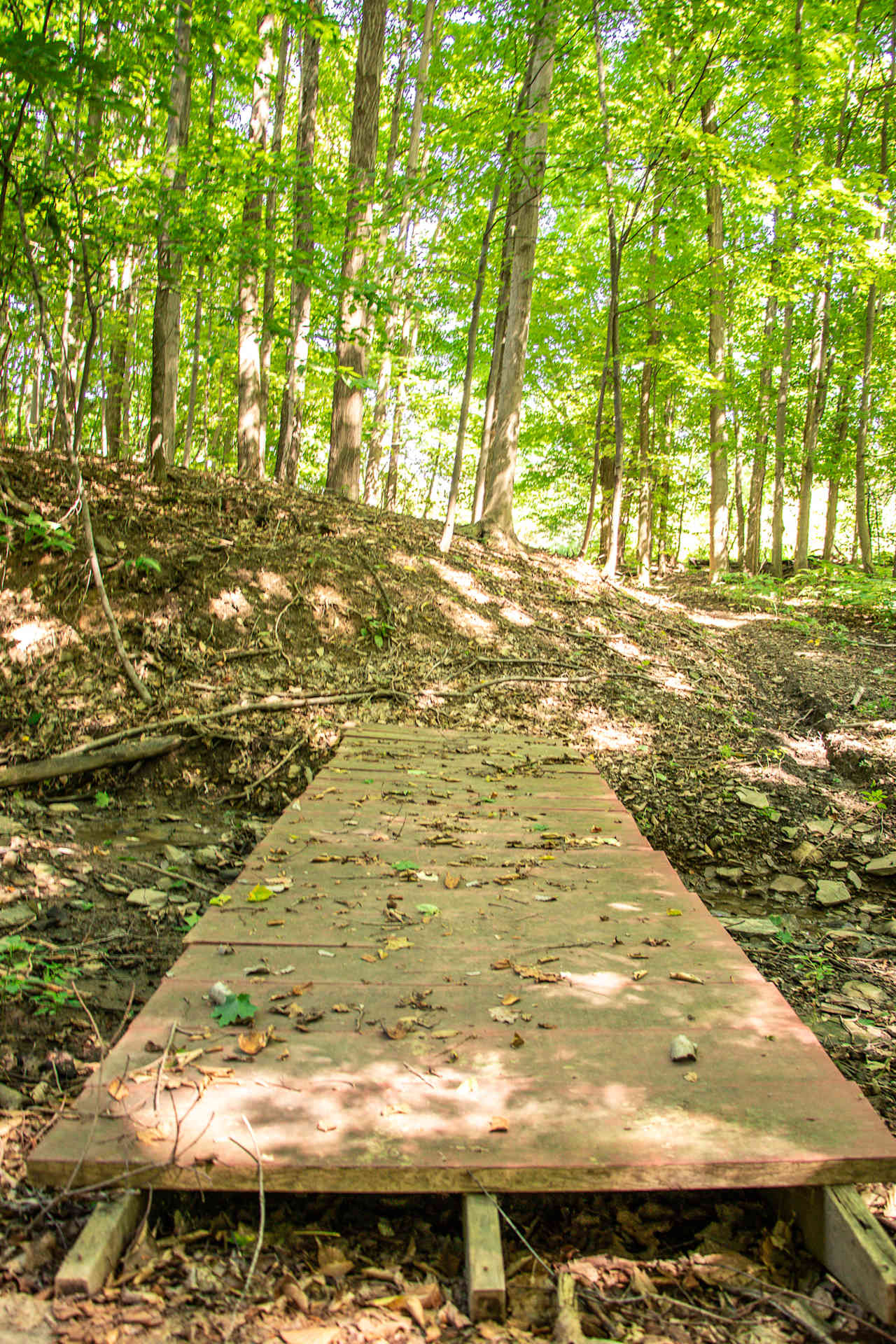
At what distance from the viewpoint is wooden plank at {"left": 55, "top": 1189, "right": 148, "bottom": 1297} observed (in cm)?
145

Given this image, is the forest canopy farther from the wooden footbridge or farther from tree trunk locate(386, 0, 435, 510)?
the wooden footbridge

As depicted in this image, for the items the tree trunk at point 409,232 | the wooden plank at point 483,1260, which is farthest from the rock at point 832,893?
the tree trunk at point 409,232

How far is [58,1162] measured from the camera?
1616mm

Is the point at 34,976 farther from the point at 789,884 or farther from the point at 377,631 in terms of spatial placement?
the point at 377,631

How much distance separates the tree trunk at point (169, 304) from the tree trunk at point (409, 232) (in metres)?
2.31

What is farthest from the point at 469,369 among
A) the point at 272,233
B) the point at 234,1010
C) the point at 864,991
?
the point at 234,1010

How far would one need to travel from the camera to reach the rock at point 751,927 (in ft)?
13.6

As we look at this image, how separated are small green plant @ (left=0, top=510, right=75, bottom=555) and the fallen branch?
1.93 meters

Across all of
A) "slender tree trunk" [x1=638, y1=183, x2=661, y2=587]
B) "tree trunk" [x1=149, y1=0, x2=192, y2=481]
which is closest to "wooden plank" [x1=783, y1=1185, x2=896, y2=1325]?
"tree trunk" [x1=149, y1=0, x2=192, y2=481]

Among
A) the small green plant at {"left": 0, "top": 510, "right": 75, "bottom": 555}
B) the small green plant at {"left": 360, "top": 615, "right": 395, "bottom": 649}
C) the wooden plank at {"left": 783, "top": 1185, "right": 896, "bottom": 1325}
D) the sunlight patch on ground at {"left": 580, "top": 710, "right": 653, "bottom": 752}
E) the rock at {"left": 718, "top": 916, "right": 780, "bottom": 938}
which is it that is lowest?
the rock at {"left": 718, "top": 916, "right": 780, "bottom": 938}

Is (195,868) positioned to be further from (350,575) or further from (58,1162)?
(350,575)

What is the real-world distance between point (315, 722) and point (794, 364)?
2071 cm

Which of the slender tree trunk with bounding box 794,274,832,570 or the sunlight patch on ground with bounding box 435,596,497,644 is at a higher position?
the slender tree trunk with bounding box 794,274,832,570

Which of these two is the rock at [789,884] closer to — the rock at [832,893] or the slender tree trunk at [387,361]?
the rock at [832,893]
